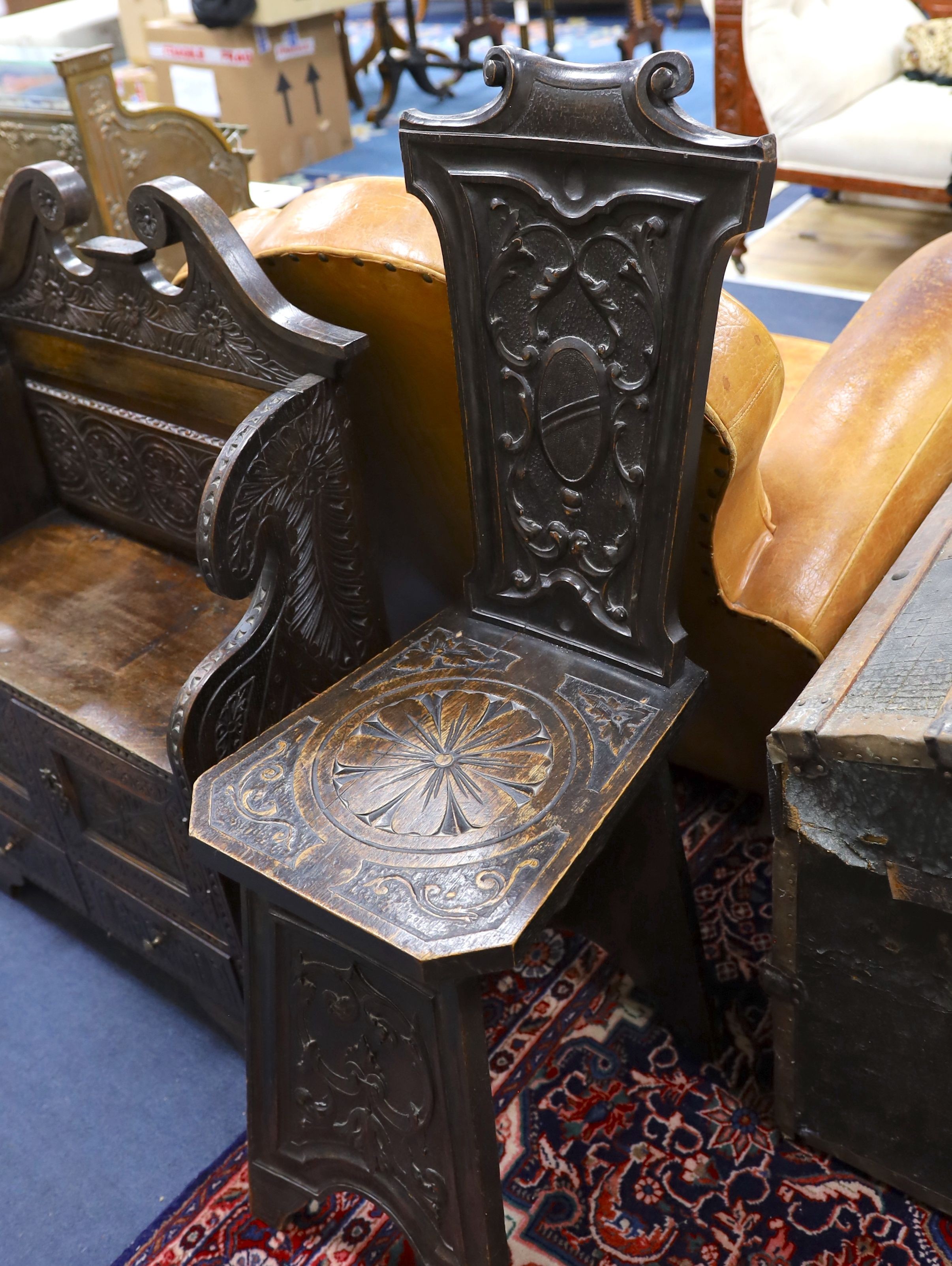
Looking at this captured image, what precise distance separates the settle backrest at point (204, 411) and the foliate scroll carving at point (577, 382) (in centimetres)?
22

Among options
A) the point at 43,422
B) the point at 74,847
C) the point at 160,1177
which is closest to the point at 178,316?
the point at 43,422

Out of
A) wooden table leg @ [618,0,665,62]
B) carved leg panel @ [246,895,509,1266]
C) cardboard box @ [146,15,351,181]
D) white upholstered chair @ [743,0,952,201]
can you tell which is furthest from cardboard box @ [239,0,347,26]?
carved leg panel @ [246,895,509,1266]

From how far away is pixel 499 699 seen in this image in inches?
46.9

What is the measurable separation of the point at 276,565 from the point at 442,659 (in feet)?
0.74

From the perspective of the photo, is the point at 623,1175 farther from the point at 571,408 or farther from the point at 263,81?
the point at 263,81

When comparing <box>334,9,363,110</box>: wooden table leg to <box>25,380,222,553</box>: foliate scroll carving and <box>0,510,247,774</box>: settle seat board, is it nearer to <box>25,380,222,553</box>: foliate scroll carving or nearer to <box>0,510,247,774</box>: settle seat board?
<box>25,380,222,553</box>: foliate scroll carving

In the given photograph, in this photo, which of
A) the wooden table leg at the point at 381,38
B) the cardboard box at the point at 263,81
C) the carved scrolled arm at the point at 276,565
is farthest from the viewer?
the wooden table leg at the point at 381,38

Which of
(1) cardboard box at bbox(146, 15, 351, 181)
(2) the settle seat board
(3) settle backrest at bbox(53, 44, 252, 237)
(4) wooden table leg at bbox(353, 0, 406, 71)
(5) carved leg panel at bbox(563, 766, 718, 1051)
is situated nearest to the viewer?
(5) carved leg panel at bbox(563, 766, 718, 1051)

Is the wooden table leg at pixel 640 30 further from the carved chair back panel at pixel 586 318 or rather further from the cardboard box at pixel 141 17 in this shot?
the carved chair back panel at pixel 586 318

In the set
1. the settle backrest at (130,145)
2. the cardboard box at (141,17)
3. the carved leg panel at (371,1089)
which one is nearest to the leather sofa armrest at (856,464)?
the carved leg panel at (371,1089)

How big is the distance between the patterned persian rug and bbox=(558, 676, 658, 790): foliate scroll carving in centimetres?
58

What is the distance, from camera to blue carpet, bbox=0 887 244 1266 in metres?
1.35

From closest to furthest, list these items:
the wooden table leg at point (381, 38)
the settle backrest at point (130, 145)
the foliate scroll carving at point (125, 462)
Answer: the foliate scroll carving at point (125, 462)
the settle backrest at point (130, 145)
the wooden table leg at point (381, 38)

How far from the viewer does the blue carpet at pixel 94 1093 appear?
4.42 ft
